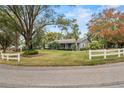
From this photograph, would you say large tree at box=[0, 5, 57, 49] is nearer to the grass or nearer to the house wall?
the grass

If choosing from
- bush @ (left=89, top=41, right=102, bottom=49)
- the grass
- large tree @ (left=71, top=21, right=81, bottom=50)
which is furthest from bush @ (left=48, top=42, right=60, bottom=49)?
bush @ (left=89, top=41, right=102, bottom=49)

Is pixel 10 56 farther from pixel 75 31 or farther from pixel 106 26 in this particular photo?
pixel 106 26

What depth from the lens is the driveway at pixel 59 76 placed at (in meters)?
13.0

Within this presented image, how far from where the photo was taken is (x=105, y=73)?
1309 centimetres

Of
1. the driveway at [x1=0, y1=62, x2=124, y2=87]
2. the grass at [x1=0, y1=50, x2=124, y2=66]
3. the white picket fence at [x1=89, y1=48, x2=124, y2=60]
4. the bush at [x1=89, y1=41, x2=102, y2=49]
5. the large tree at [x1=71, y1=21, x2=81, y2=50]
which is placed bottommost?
the driveway at [x1=0, y1=62, x2=124, y2=87]

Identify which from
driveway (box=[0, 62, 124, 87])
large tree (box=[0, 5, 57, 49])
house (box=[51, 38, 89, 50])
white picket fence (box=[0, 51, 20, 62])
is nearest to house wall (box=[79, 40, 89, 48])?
house (box=[51, 38, 89, 50])

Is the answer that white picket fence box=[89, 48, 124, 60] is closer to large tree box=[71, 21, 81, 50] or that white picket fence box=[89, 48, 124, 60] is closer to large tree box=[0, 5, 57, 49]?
large tree box=[71, 21, 81, 50]

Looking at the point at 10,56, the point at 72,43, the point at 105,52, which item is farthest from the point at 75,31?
the point at 10,56

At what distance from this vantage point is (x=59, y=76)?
42.9 ft

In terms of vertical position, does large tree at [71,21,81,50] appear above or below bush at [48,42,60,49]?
above

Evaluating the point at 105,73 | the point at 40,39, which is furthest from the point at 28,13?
the point at 105,73

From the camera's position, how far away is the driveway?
13.0 metres
